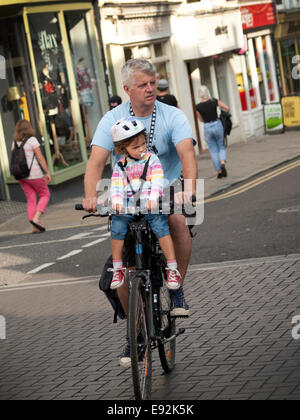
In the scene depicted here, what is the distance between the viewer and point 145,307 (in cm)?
553

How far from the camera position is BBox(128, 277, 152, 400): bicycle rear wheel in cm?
512

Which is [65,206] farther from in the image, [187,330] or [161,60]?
[187,330]

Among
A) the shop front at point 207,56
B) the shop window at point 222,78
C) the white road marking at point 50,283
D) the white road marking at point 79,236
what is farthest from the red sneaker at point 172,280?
the shop window at point 222,78

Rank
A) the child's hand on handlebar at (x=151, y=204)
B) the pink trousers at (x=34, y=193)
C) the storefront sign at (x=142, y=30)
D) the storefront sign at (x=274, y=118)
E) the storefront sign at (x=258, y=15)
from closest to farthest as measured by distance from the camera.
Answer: the child's hand on handlebar at (x=151, y=204) < the pink trousers at (x=34, y=193) < the storefront sign at (x=142, y=30) < the storefront sign at (x=274, y=118) < the storefront sign at (x=258, y=15)

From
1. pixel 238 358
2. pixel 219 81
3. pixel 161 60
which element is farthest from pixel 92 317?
pixel 219 81

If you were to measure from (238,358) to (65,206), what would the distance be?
12331mm

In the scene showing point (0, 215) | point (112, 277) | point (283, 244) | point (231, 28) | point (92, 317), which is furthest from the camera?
point (231, 28)

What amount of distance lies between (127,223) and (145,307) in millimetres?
518

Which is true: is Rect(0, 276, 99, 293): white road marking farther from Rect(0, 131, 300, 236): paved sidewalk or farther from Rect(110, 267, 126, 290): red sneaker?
Rect(0, 131, 300, 236): paved sidewalk

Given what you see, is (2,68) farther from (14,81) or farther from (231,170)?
(231,170)

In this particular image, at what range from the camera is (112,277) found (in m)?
5.74

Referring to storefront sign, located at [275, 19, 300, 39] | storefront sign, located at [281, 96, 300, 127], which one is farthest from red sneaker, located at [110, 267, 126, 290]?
storefront sign, located at [275, 19, 300, 39]

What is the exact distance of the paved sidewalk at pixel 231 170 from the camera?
53.0 feet

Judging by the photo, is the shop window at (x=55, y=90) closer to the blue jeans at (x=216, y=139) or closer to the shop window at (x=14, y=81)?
the shop window at (x=14, y=81)
